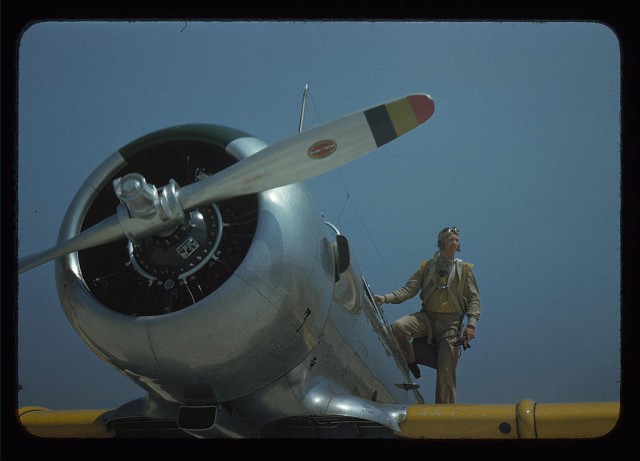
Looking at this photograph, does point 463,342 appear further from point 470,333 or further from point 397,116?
point 397,116

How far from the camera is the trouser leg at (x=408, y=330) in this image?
16.3 ft

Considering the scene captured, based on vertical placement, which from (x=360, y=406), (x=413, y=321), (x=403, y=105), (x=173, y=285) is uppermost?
(x=403, y=105)

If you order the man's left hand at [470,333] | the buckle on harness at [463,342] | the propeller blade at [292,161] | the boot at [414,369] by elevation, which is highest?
the propeller blade at [292,161]

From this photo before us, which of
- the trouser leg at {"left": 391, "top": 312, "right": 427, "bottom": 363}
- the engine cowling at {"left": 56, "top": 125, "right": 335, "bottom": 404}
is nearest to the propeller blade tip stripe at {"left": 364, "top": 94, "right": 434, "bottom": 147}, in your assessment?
the engine cowling at {"left": 56, "top": 125, "right": 335, "bottom": 404}

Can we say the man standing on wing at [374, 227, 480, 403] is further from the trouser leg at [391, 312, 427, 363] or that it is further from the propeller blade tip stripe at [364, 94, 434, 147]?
the propeller blade tip stripe at [364, 94, 434, 147]

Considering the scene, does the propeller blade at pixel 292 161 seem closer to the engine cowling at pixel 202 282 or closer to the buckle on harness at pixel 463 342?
the engine cowling at pixel 202 282

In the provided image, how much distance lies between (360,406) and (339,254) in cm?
79

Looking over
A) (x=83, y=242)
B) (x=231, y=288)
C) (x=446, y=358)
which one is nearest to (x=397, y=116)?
(x=231, y=288)

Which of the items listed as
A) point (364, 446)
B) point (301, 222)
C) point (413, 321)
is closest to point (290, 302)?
point (301, 222)

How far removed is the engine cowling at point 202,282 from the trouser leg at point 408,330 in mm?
1384

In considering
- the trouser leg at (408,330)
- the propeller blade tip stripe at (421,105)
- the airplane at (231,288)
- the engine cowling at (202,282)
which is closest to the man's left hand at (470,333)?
the trouser leg at (408,330)

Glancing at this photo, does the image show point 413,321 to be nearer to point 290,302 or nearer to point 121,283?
point 290,302

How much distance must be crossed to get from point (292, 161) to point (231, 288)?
613 millimetres

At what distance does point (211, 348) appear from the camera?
331cm
